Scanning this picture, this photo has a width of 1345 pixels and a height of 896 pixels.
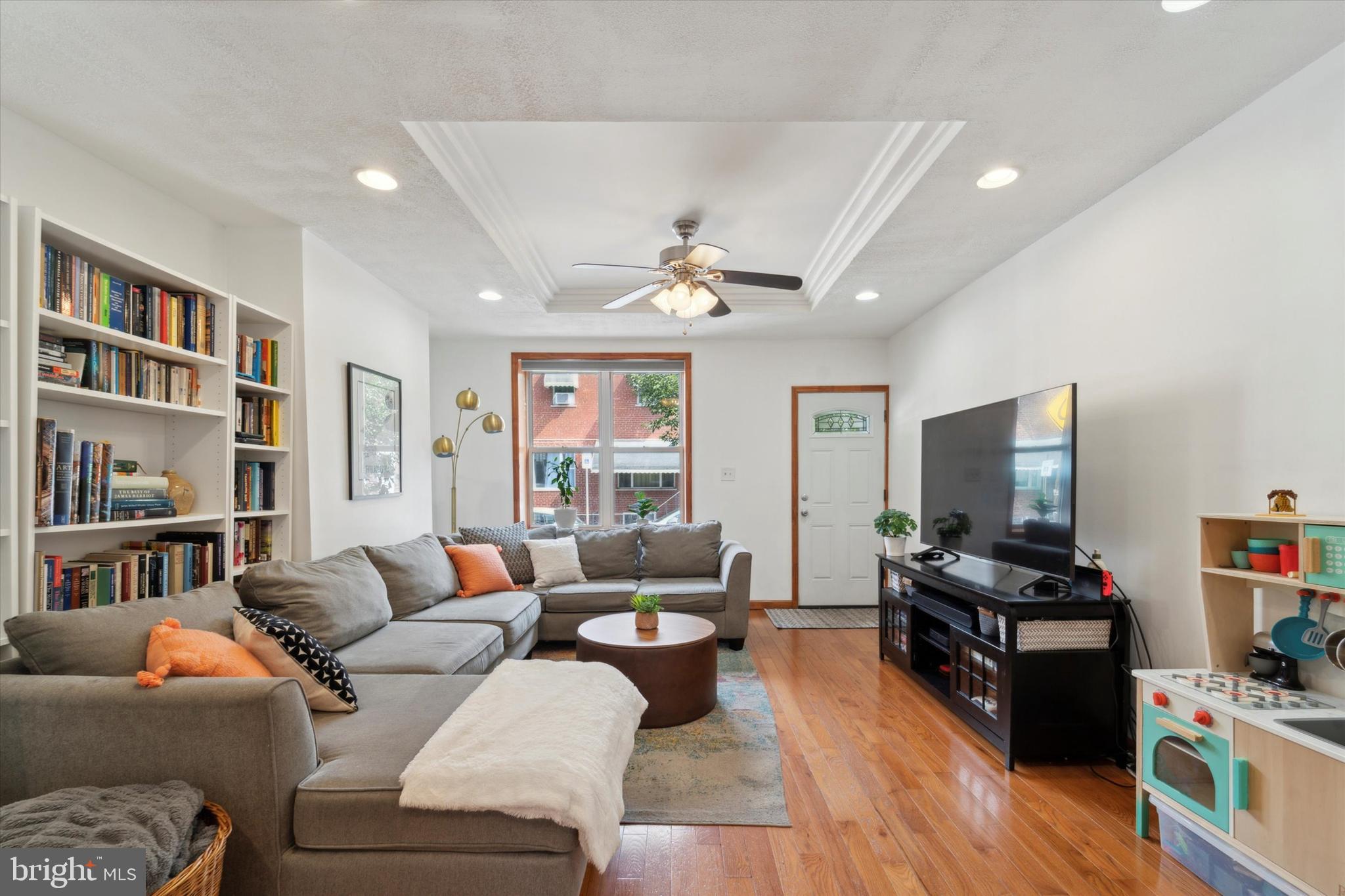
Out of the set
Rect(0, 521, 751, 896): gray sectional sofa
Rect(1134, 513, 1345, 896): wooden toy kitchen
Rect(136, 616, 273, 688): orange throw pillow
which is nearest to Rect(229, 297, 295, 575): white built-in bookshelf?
Rect(136, 616, 273, 688): orange throw pillow

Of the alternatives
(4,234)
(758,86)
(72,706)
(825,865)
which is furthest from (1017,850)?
(4,234)

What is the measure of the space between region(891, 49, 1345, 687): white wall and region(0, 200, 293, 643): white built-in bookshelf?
3380mm

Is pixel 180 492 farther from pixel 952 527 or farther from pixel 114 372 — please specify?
pixel 952 527

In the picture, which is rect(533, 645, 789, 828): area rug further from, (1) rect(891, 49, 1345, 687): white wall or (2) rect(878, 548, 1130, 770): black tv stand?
(1) rect(891, 49, 1345, 687): white wall

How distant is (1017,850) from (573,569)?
10.3ft

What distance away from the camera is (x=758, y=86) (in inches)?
76.5

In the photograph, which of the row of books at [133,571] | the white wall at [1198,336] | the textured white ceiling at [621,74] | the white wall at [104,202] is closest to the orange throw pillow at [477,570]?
the row of books at [133,571]

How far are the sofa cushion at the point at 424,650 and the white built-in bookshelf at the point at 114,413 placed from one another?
679 mm

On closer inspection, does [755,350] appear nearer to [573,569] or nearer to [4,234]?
[573,569]

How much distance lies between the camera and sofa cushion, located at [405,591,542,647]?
3.46 m

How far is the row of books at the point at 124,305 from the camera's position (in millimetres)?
1971

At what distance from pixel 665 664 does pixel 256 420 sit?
7.22ft

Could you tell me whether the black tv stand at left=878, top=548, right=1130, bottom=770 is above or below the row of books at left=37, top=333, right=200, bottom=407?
below

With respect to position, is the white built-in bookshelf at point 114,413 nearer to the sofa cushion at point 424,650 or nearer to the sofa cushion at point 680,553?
the sofa cushion at point 424,650
